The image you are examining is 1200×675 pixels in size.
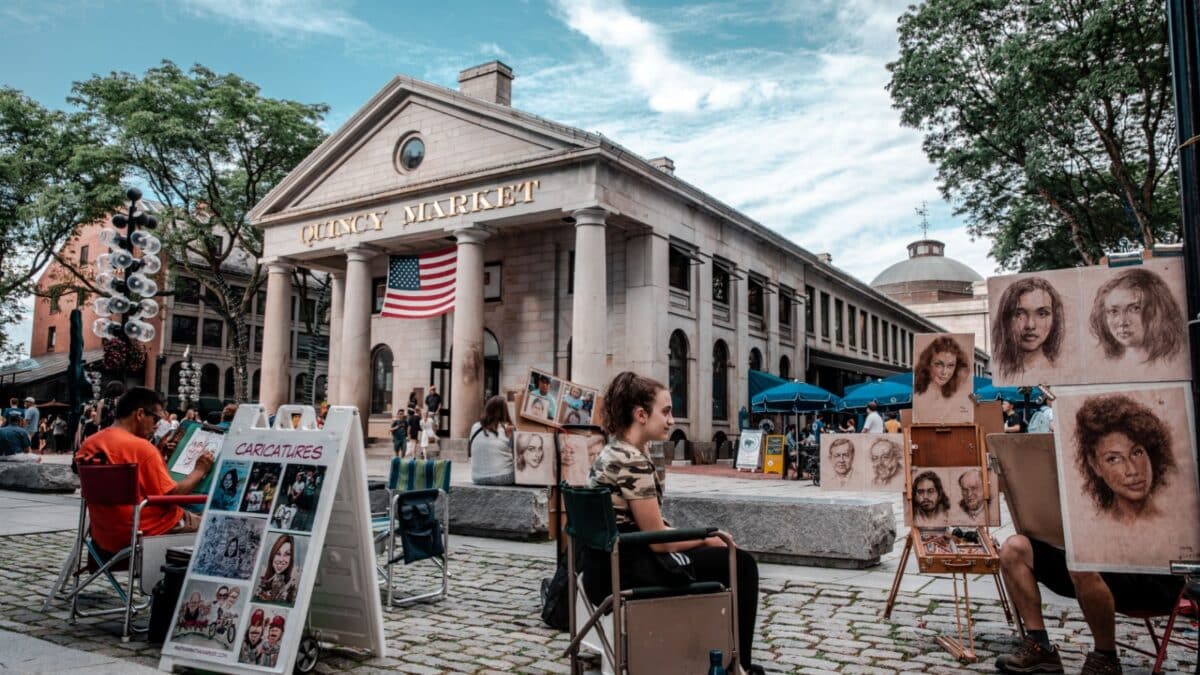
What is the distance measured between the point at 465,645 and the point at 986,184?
75.2 feet

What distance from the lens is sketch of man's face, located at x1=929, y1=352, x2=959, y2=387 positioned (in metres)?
7.11

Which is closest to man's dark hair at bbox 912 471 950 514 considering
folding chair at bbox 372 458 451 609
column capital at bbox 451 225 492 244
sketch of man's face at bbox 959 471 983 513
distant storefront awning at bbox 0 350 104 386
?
sketch of man's face at bbox 959 471 983 513

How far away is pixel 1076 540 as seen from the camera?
4.67m

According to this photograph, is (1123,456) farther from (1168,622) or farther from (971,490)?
(971,490)

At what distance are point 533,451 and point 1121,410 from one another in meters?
6.45

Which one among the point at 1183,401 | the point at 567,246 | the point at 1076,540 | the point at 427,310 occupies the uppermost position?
the point at 567,246

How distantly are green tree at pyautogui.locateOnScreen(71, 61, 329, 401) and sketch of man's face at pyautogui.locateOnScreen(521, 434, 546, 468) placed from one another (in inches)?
959

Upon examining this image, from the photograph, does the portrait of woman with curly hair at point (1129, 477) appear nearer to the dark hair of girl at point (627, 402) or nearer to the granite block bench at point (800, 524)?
the dark hair of girl at point (627, 402)

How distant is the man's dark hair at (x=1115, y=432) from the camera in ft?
15.1

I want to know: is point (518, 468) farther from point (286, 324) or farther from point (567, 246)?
point (286, 324)

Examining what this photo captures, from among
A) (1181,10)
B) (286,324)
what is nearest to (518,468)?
(1181,10)

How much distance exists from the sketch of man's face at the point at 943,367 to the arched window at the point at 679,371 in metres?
22.2

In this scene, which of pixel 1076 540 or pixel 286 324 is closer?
pixel 1076 540

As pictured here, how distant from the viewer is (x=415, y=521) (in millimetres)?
7066
